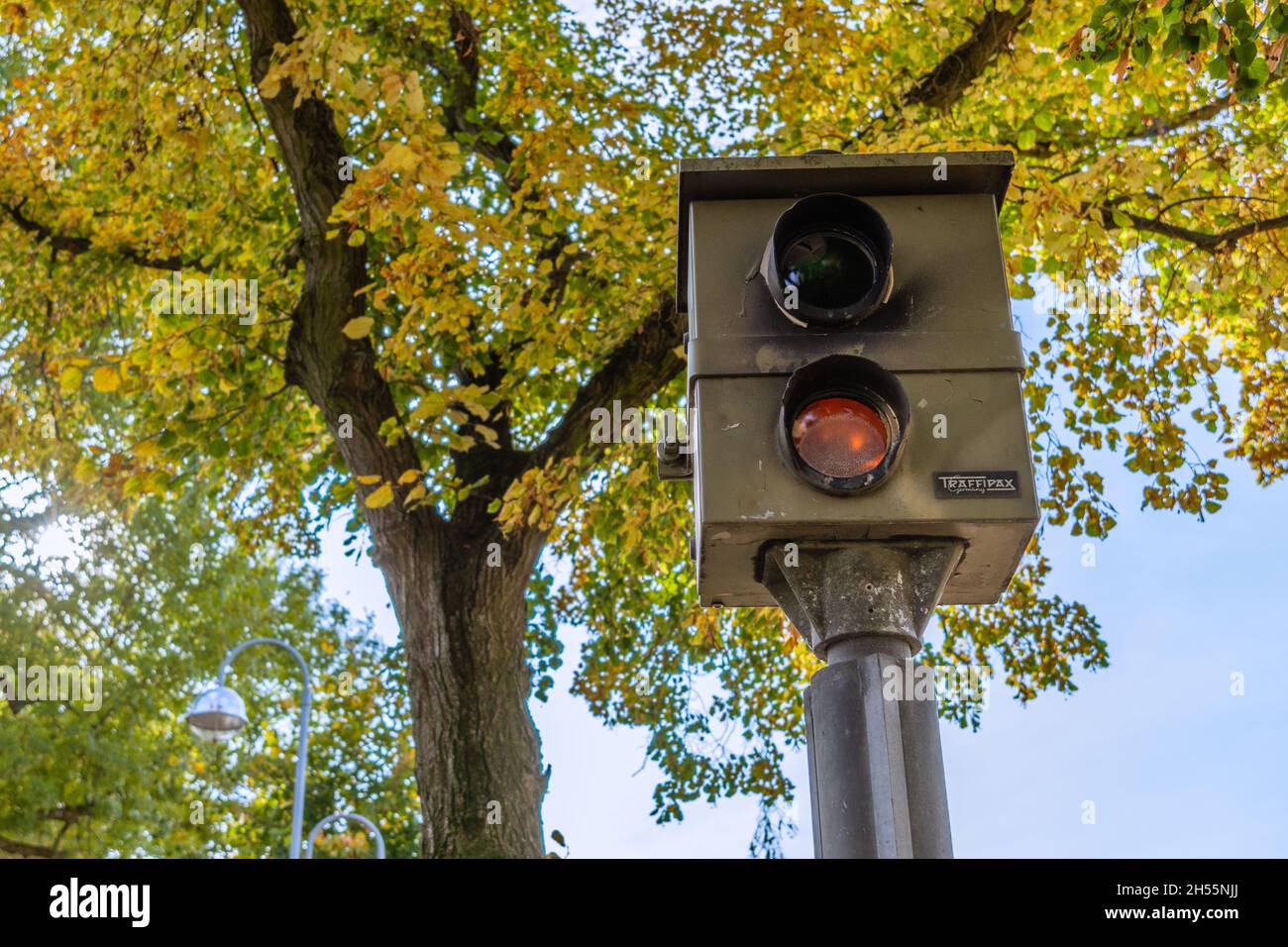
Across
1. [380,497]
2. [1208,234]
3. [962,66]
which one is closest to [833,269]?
[380,497]

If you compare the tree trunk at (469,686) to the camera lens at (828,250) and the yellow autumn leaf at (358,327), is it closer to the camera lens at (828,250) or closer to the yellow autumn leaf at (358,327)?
the yellow autumn leaf at (358,327)

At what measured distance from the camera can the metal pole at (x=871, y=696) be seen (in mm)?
2553

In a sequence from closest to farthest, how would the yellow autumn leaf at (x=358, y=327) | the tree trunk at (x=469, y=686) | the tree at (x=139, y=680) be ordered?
the tree trunk at (x=469, y=686), the yellow autumn leaf at (x=358, y=327), the tree at (x=139, y=680)

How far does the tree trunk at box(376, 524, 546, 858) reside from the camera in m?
7.16

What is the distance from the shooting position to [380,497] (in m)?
7.54

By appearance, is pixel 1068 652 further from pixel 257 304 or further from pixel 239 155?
pixel 239 155

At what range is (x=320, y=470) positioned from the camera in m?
11.2

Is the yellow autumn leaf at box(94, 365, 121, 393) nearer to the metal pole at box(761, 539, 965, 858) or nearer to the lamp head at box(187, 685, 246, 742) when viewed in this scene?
the metal pole at box(761, 539, 965, 858)

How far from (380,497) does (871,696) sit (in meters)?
5.34

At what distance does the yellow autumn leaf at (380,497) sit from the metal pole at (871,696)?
4.78 metres

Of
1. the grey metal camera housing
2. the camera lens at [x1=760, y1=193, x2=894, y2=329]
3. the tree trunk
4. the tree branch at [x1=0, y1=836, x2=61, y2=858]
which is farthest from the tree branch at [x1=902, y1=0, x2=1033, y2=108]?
the tree branch at [x1=0, y1=836, x2=61, y2=858]

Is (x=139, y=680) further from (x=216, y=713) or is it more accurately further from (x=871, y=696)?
(x=871, y=696)

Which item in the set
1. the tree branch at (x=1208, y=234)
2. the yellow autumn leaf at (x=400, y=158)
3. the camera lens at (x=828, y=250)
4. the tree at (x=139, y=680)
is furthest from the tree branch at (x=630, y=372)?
the tree at (x=139, y=680)
